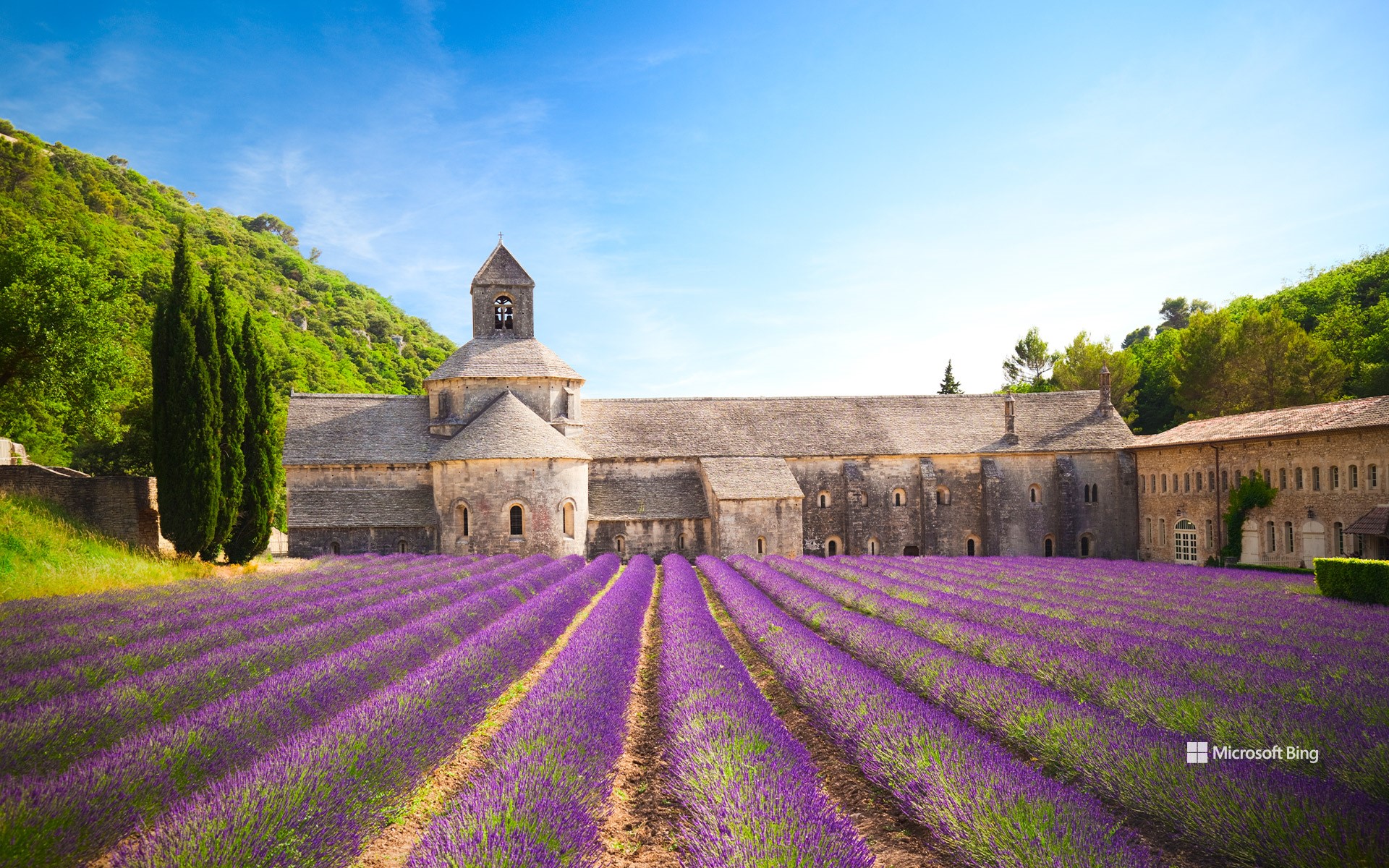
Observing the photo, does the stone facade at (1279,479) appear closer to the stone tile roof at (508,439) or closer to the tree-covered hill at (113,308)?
the stone tile roof at (508,439)

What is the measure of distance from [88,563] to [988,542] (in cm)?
3256

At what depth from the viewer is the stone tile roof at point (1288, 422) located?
70.2 ft

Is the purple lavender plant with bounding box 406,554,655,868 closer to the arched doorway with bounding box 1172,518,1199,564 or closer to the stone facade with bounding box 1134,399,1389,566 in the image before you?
the stone facade with bounding box 1134,399,1389,566

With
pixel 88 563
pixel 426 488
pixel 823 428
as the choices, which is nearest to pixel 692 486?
pixel 823 428

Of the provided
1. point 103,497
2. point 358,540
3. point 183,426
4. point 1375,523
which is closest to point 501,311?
point 358,540

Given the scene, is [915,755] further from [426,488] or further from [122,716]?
[426,488]

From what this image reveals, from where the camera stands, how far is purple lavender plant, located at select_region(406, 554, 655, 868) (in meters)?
4.12

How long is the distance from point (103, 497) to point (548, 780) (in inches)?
792

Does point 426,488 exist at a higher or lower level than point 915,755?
higher

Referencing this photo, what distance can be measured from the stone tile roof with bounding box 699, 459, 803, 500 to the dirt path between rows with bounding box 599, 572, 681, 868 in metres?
20.2

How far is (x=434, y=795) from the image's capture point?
6.16 meters

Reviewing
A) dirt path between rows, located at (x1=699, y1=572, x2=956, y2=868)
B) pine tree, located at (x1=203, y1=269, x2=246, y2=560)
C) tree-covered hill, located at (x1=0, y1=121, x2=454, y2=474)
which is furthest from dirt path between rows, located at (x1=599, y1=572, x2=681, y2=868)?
tree-covered hill, located at (x1=0, y1=121, x2=454, y2=474)

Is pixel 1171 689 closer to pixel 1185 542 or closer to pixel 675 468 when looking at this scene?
pixel 675 468

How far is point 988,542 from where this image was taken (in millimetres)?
32219
